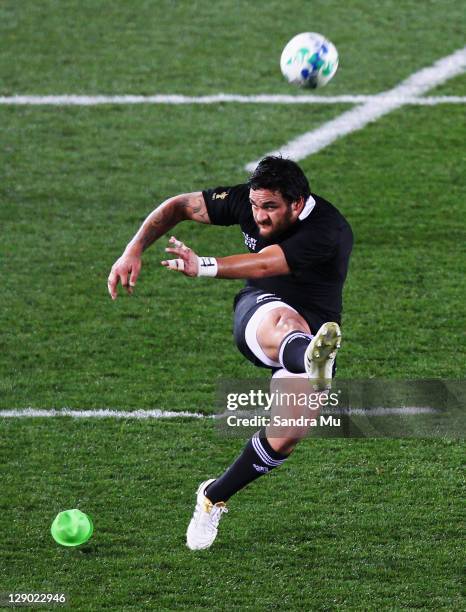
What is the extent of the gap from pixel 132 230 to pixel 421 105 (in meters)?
3.61

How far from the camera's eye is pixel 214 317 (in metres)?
9.10

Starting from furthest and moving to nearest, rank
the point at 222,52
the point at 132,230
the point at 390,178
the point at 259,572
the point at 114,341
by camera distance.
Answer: the point at 222,52, the point at 390,178, the point at 132,230, the point at 114,341, the point at 259,572

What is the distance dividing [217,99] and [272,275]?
268 inches

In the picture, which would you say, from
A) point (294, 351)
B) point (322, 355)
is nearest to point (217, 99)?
point (294, 351)

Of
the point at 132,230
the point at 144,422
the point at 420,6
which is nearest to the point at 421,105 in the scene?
the point at 420,6

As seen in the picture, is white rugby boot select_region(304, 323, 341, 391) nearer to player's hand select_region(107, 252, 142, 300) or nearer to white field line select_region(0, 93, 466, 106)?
player's hand select_region(107, 252, 142, 300)

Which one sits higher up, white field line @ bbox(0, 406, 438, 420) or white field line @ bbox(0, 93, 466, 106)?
white field line @ bbox(0, 93, 466, 106)

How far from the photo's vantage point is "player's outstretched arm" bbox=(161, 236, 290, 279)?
18.7ft

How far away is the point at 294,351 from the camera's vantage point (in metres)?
6.42

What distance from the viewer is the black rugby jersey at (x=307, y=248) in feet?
21.1

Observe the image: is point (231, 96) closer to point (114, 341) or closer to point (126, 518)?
point (114, 341)

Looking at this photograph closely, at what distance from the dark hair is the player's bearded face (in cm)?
3

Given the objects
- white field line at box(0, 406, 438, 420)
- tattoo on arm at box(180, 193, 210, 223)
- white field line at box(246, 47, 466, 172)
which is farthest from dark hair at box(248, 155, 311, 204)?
white field line at box(246, 47, 466, 172)

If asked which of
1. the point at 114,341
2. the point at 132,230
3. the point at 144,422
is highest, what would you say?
the point at 132,230
